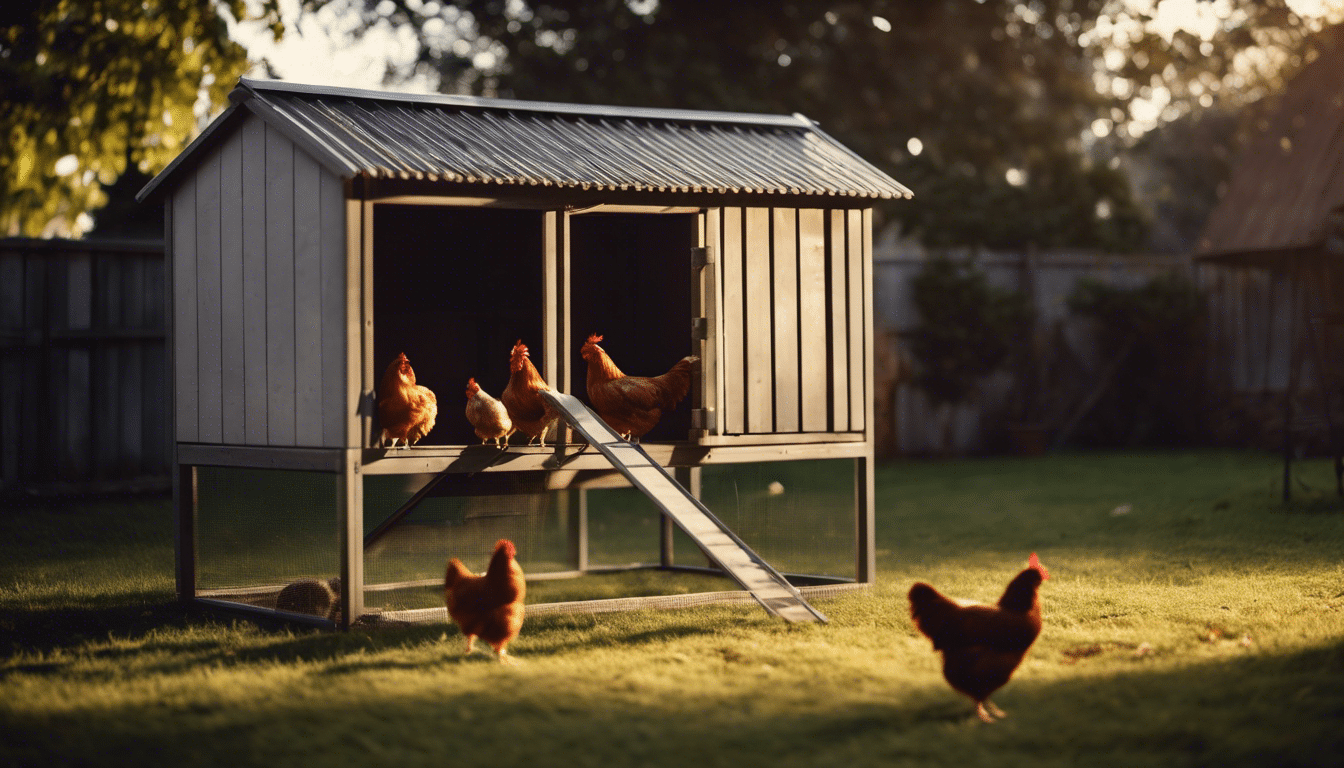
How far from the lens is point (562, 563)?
35.7 feet

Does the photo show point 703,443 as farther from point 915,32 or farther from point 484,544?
point 915,32

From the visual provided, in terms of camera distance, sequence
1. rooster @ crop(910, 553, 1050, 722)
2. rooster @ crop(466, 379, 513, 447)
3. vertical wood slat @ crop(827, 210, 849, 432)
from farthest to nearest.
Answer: vertical wood slat @ crop(827, 210, 849, 432) → rooster @ crop(466, 379, 513, 447) → rooster @ crop(910, 553, 1050, 722)

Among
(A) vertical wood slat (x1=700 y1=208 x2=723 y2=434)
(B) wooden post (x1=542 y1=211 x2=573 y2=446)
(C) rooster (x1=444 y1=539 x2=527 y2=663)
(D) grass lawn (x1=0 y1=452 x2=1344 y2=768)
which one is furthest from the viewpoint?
(A) vertical wood slat (x1=700 y1=208 x2=723 y2=434)

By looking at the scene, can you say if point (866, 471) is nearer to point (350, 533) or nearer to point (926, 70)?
→ point (350, 533)

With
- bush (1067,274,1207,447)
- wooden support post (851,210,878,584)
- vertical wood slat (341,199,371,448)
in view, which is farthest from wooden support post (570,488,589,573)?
bush (1067,274,1207,447)

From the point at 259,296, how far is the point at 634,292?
3.28 m

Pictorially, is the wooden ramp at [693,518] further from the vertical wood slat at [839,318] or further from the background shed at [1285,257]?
the background shed at [1285,257]

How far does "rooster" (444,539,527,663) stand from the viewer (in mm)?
6703

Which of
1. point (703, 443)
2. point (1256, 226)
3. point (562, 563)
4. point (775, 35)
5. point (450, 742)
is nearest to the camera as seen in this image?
point (450, 742)

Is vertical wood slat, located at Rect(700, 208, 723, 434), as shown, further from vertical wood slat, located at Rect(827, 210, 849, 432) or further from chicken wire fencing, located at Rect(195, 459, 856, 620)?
chicken wire fencing, located at Rect(195, 459, 856, 620)

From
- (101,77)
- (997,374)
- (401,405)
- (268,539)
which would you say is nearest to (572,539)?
(268,539)


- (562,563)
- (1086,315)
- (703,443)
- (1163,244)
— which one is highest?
(1163,244)

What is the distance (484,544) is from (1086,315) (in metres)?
10.4

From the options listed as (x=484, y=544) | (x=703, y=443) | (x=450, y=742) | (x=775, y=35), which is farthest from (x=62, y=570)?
(x=775, y=35)
